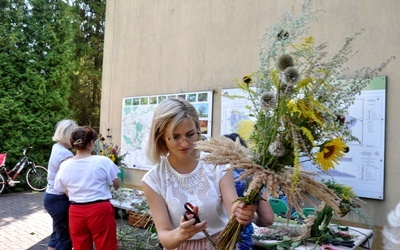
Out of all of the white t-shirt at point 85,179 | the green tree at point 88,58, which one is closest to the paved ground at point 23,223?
the white t-shirt at point 85,179

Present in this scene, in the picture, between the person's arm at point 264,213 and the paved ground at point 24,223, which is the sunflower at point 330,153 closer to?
the person's arm at point 264,213

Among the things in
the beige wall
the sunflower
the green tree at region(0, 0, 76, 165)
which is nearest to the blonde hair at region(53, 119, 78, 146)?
the beige wall

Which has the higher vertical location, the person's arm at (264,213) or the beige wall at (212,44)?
the beige wall at (212,44)

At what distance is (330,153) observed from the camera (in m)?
1.28

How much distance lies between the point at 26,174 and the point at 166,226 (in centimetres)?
921

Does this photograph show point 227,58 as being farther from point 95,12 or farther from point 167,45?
point 95,12

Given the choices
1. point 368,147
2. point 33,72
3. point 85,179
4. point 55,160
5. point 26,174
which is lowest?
point 26,174

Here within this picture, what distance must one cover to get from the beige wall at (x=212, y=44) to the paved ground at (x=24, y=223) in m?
2.16

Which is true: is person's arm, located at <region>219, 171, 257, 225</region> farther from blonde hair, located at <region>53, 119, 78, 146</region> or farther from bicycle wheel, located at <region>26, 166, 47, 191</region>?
bicycle wheel, located at <region>26, 166, 47, 191</region>

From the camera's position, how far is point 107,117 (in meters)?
8.14

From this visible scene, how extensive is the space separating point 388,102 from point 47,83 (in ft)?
29.3

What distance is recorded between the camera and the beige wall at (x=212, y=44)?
3941 millimetres

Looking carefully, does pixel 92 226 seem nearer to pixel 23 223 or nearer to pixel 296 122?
pixel 296 122

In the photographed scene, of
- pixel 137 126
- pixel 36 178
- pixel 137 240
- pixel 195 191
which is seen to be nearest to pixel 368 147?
pixel 137 240
